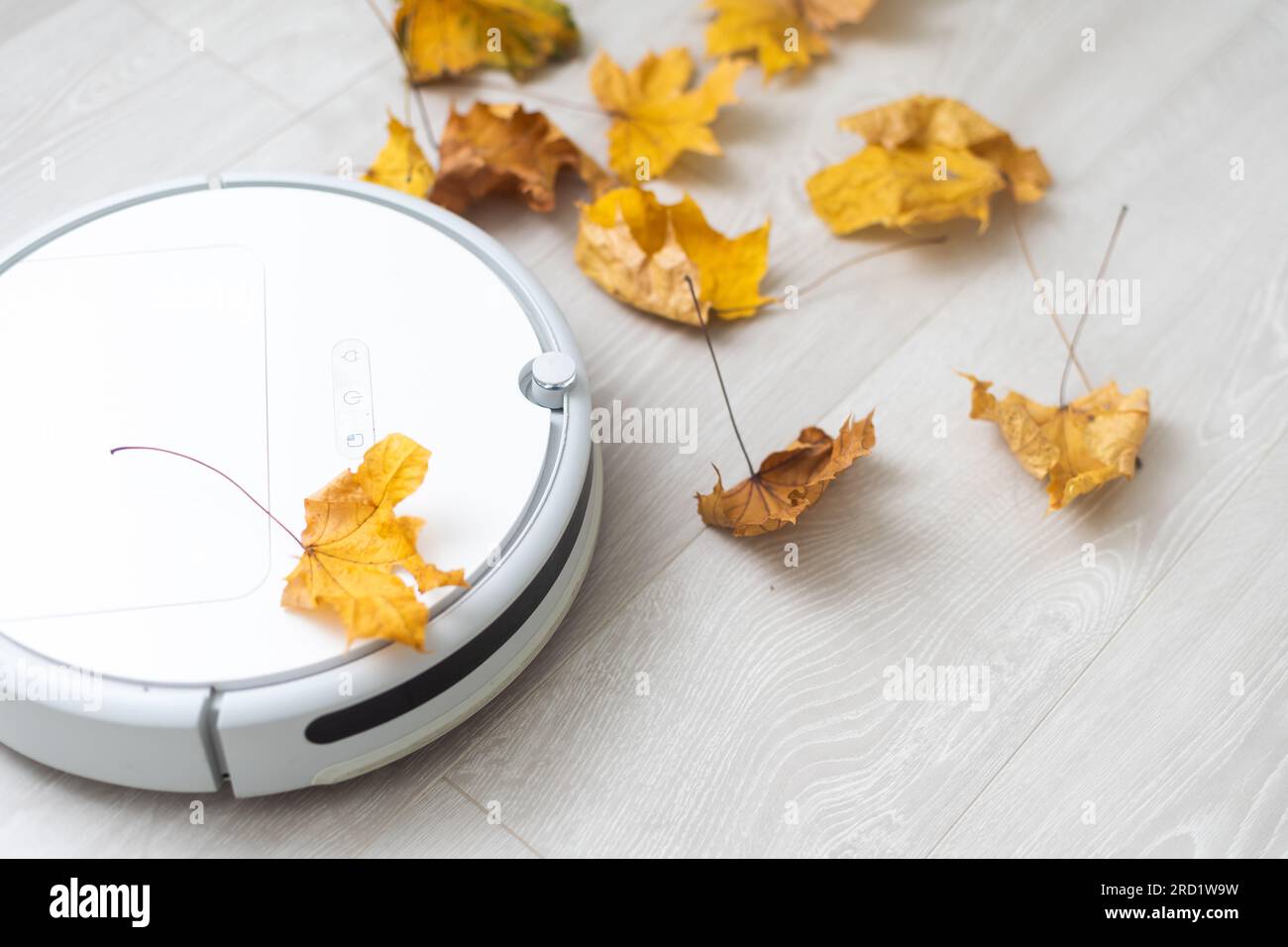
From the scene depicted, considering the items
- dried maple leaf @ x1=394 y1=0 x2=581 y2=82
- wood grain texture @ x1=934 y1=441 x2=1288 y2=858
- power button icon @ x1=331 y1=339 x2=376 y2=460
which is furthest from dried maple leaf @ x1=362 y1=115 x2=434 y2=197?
wood grain texture @ x1=934 y1=441 x2=1288 y2=858

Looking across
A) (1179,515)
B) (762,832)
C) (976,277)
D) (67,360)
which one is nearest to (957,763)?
(762,832)

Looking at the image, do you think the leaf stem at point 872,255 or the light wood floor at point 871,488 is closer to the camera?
the light wood floor at point 871,488

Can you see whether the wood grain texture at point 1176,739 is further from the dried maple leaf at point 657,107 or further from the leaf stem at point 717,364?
the dried maple leaf at point 657,107

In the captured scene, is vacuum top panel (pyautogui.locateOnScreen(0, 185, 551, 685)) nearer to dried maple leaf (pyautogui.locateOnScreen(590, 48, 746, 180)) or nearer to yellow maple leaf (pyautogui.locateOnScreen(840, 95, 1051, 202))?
dried maple leaf (pyautogui.locateOnScreen(590, 48, 746, 180))

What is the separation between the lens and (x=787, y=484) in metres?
1.02

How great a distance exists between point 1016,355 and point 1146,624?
27cm

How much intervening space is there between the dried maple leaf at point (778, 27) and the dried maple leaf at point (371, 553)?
A: 657mm

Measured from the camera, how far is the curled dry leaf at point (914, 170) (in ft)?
3.87

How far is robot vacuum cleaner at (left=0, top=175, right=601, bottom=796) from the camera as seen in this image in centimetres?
80

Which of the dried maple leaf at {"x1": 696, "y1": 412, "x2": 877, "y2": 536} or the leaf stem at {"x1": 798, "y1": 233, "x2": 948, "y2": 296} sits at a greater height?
the leaf stem at {"x1": 798, "y1": 233, "x2": 948, "y2": 296}

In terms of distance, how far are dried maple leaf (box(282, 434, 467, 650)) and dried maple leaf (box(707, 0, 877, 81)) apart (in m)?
0.66

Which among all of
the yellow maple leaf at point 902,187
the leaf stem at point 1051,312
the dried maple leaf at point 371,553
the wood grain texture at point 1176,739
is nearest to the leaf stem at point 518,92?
the yellow maple leaf at point 902,187

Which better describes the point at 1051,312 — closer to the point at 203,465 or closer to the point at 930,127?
the point at 930,127

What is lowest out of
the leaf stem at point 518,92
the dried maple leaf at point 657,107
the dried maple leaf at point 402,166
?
the dried maple leaf at point 402,166
